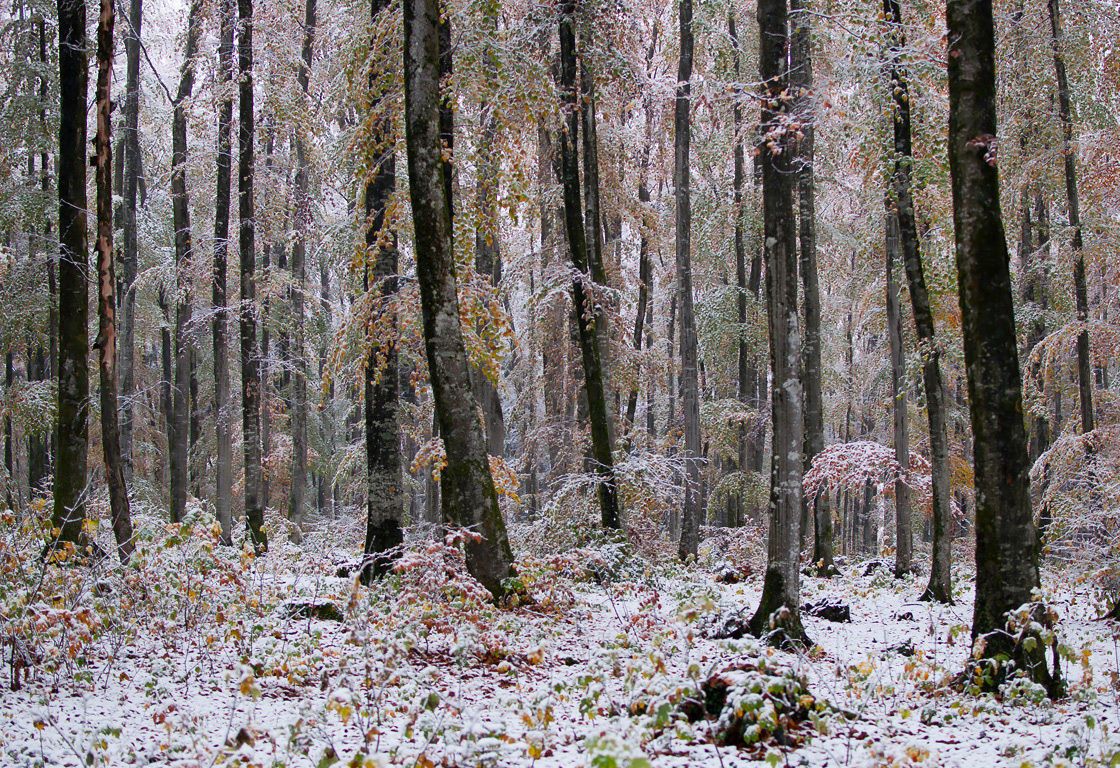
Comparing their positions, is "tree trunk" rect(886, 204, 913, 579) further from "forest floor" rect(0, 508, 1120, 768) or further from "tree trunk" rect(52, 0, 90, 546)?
"tree trunk" rect(52, 0, 90, 546)

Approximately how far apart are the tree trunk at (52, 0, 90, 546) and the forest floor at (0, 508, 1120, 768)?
48.1 inches

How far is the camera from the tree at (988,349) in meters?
5.15

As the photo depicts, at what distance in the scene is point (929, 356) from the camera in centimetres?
931

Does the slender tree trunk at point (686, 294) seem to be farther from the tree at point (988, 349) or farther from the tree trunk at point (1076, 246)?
the tree at point (988, 349)

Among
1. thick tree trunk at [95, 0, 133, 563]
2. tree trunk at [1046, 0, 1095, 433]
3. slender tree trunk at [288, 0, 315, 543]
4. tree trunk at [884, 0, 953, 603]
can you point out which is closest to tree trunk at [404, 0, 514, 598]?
thick tree trunk at [95, 0, 133, 563]

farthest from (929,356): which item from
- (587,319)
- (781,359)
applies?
(587,319)

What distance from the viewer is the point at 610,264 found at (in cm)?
1513

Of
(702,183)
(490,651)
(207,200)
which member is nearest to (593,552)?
(490,651)

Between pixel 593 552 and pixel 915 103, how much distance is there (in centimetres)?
706

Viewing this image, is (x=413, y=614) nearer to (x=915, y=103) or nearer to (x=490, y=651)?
(x=490, y=651)

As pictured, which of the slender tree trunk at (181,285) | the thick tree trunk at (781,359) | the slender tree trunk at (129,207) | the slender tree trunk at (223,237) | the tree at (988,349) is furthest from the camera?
the slender tree trunk at (129,207)

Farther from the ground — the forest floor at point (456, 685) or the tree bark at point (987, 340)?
the tree bark at point (987, 340)

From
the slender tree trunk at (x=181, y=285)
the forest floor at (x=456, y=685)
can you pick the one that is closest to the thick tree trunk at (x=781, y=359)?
the forest floor at (x=456, y=685)

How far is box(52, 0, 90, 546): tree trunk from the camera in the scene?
787cm
